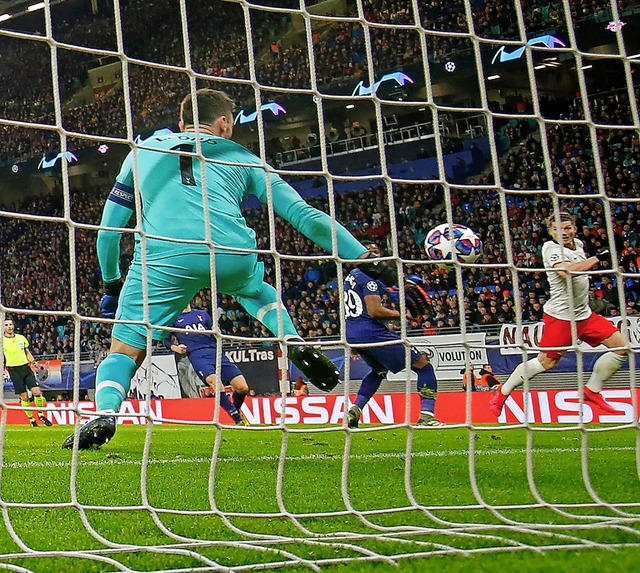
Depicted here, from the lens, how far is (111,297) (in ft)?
14.6

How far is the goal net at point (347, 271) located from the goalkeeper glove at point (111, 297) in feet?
1.86

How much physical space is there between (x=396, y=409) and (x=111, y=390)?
6.01m

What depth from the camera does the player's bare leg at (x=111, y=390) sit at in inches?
157

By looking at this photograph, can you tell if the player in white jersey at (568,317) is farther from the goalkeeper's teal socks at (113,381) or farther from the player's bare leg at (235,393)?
the goalkeeper's teal socks at (113,381)

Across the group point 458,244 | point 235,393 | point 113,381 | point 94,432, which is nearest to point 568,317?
point 458,244

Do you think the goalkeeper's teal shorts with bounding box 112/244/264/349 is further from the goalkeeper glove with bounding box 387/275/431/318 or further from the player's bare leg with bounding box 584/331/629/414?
the player's bare leg with bounding box 584/331/629/414

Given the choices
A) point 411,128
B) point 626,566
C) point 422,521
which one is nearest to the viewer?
point 626,566

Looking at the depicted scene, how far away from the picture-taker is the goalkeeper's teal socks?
402 centimetres

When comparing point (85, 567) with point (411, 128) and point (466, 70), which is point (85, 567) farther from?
point (411, 128)

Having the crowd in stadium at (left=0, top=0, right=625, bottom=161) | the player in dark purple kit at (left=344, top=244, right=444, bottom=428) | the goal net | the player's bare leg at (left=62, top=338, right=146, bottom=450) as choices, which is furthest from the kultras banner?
the crowd in stadium at (left=0, top=0, right=625, bottom=161)

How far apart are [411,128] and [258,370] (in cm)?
700

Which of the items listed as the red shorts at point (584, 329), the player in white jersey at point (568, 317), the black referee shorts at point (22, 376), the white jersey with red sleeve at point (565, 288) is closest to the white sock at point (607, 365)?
the player in white jersey at point (568, 317)

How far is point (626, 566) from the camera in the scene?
187 cm

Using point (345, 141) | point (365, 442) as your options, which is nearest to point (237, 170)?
point (365, 442)
